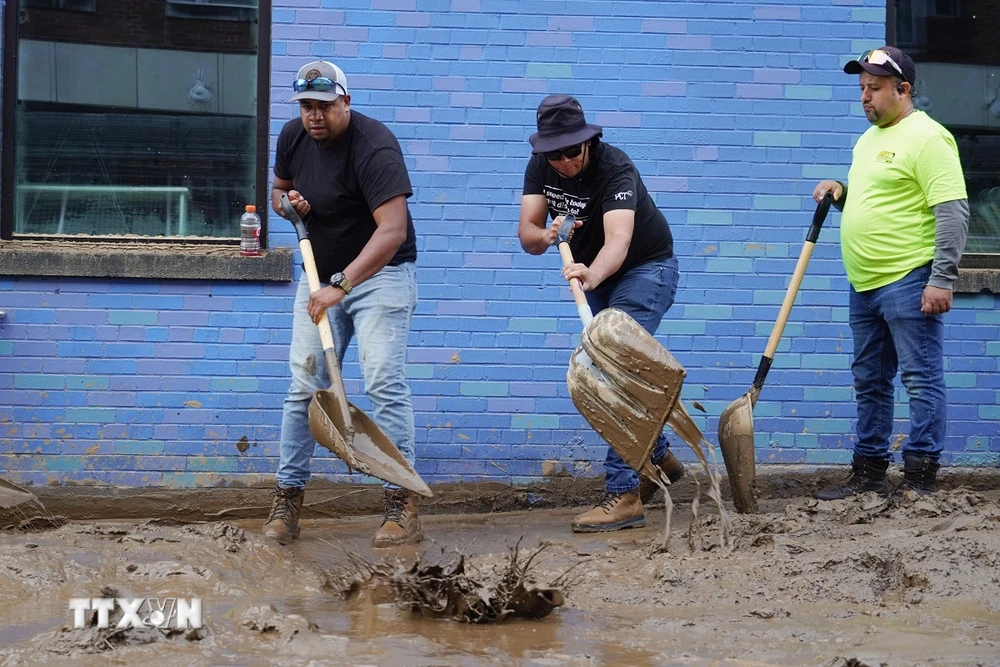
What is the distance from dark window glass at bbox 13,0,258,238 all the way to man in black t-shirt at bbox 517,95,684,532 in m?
1.75

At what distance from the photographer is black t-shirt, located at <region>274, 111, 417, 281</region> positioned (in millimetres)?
4719

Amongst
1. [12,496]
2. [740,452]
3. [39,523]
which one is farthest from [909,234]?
[12,496]

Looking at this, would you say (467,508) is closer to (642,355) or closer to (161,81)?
(642,355)

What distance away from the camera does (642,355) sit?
172 inches

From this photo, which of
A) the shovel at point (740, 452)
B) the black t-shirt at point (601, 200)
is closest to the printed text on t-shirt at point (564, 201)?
the black t-shirt at point (601, 200)

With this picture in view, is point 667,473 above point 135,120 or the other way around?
the other way around

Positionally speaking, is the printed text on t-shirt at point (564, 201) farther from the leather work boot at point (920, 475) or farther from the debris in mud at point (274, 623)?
the debris in mud at point (274, 623)

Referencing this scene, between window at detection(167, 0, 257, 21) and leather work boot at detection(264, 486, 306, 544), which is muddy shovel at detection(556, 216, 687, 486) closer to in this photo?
leather work boot at detection(264, 486, 306, 544)

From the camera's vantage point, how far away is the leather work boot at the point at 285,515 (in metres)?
4.86

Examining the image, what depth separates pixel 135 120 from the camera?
19.5ft

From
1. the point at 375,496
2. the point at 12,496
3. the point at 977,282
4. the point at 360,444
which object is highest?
the point at 977,282

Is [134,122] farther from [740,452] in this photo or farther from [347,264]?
[740,452]

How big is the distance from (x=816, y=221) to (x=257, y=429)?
115 inches

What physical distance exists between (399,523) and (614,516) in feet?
3.15
